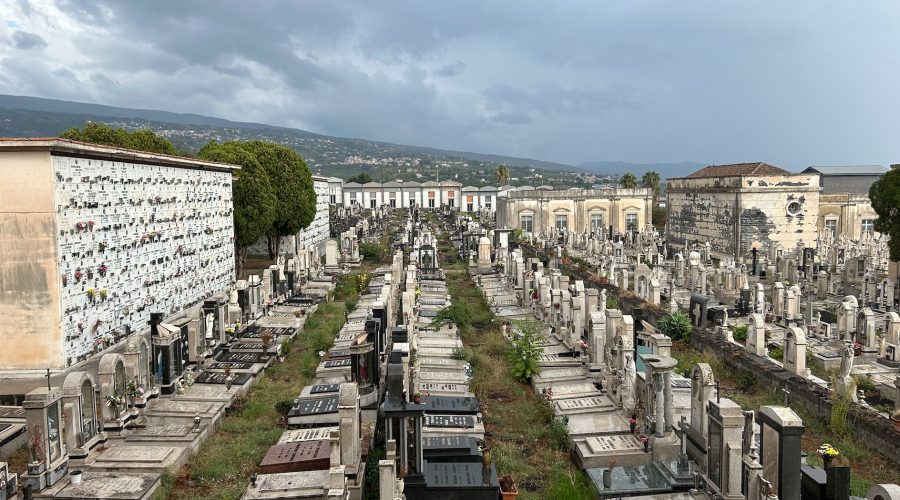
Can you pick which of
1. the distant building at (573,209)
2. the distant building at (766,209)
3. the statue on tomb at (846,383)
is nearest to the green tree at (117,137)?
the statue on tomb at (846,383)

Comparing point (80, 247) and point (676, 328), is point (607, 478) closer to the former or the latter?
point (676, 328)

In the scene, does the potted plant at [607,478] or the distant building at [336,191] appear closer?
the potted plant at [607,478]

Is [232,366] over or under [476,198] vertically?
under

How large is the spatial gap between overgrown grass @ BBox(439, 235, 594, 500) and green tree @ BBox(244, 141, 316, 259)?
18.2 metres

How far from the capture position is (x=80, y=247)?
15.7 metres

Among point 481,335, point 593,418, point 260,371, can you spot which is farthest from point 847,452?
point 260,371

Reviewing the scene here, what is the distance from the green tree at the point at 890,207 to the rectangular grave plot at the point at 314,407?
22.8 meters

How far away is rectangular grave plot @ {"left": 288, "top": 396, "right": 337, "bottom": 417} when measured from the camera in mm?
12062

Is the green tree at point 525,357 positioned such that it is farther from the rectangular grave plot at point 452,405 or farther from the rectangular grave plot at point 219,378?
the rectangular grave plot at point 219,378

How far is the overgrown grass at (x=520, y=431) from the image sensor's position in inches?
372

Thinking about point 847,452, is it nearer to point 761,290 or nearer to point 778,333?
point 778,333

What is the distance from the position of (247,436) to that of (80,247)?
289 inches

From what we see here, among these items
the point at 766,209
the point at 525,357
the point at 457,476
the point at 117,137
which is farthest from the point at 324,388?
the point at 766,209

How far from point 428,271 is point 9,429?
20816 millimetres
